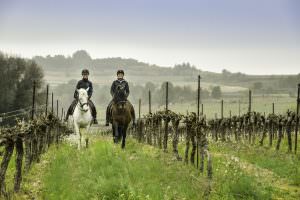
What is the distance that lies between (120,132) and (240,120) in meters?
15.6

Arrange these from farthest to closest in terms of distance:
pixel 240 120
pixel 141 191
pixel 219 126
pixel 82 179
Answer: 1. pixel 219 126
2. pixel 240 120
3. pixel 82 179
4. pixel 141 191

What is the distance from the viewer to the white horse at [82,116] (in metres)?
21.4

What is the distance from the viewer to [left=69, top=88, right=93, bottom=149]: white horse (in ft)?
70.1

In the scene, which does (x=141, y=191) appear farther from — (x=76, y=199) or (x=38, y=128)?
(x=38, y=128)

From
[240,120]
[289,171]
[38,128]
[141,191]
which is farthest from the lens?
[240,120]

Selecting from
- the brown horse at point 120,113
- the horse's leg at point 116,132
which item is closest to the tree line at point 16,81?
the horse's leg at point 116,132

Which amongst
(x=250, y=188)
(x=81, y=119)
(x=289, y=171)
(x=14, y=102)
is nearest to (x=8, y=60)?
(x=14, y=102)

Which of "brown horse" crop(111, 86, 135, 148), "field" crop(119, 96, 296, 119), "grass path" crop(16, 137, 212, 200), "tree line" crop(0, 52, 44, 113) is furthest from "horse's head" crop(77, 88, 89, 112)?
"field" crop(119, 96, 296, 119)

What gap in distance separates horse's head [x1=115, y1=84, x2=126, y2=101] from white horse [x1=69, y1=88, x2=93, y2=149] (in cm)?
144

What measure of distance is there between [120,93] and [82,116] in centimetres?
230

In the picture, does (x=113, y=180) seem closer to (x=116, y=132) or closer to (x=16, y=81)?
(x=116, y=132)

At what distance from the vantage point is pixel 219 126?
40844mm

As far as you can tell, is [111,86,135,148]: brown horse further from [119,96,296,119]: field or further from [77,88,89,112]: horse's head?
[119,96,296,119]: field

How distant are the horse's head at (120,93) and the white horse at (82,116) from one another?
144 centimetres
